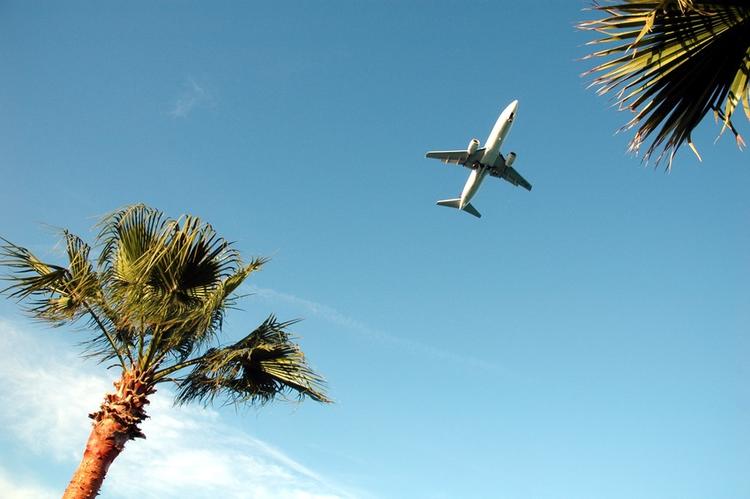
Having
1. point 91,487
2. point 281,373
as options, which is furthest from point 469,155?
point 91,487

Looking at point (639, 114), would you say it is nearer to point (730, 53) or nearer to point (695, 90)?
point (695, 90)

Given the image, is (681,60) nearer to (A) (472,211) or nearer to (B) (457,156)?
(B) (457,156)

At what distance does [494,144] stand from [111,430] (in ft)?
95.1

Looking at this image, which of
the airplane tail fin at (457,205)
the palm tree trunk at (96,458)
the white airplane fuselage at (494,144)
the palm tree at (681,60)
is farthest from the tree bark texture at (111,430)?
the airplane tail fin at (457,205)

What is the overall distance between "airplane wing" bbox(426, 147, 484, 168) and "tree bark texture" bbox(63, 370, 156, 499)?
2862cm

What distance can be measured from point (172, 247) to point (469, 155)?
1108 inches

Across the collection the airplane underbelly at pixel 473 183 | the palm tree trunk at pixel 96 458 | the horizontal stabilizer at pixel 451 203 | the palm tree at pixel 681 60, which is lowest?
the palm tree trunk at pixel 96 458

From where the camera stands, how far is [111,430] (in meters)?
6.73

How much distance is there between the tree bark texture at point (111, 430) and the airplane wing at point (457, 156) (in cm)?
2862

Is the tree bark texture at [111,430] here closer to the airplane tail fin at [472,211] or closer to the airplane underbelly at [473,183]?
the airplane underbelly at [473,183]

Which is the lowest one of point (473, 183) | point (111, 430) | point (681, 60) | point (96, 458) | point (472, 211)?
point (96, 458)

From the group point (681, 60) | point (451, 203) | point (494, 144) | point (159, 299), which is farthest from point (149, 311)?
point (451, 203)

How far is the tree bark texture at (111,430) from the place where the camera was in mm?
6500

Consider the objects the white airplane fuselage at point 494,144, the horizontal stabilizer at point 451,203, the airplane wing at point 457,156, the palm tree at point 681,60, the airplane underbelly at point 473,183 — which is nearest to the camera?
the palm tree at point 681,60
